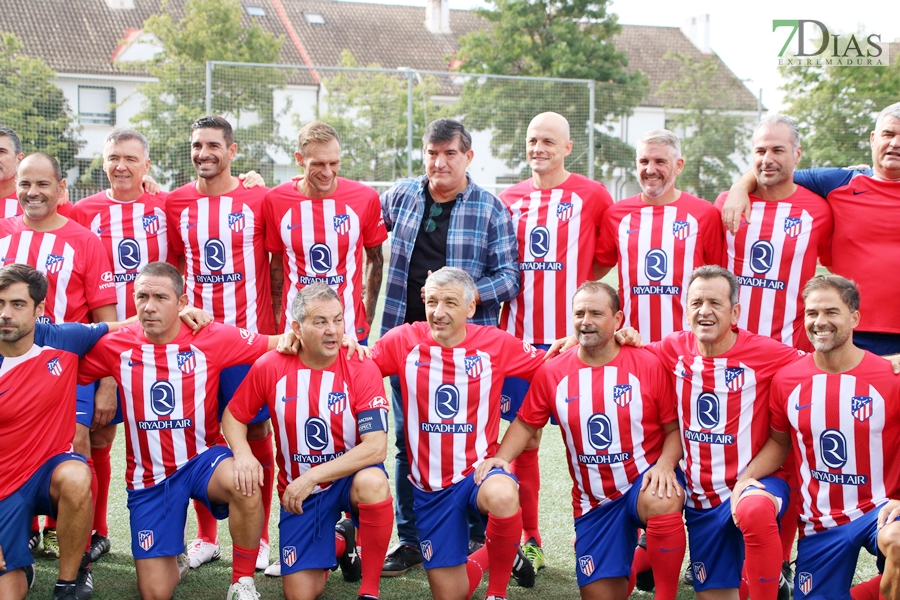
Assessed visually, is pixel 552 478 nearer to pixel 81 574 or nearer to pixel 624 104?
pixel 81 574

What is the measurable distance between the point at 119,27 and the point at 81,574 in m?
28.0

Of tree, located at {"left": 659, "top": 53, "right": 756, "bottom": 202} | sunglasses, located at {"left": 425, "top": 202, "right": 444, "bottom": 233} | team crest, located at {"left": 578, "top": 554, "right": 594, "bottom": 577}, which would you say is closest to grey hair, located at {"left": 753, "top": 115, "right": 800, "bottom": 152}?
sunglasses, located at {"left": 425, "top": 202, "right": 444, "bottom": 233}

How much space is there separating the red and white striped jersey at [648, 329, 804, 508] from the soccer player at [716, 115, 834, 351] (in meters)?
0.58

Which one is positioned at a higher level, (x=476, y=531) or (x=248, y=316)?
(x=248, y=316)

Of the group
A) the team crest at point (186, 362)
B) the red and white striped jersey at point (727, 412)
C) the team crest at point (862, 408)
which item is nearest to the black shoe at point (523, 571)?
the red and white striped jersey at point (727, 412)

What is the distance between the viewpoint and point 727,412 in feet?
11.8

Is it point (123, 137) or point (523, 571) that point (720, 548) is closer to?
point (523, 571)

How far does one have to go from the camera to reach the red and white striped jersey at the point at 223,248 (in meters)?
4.46

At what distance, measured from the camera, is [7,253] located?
4.13 m

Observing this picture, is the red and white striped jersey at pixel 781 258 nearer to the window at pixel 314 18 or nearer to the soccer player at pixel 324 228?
the soccer player at pixel 324 228

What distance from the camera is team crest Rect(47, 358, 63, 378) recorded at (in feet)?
12.2

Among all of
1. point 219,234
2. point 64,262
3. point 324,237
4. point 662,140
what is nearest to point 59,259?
point 64,262

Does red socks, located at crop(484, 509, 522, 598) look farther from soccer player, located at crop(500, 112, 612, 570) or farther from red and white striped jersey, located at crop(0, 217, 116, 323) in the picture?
red and white striped jersey, located at crop(0, 217, 116, 323)

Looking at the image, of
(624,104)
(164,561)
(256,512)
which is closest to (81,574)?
(164,561)
